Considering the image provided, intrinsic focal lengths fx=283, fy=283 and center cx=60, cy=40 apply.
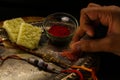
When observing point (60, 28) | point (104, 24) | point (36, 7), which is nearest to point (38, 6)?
point (36, 7)

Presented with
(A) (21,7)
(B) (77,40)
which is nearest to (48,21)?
(B) (77,40)

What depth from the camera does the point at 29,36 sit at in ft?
4.60

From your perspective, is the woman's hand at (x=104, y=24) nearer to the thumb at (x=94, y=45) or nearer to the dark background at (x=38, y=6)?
the thumb at (x=94, y=45)

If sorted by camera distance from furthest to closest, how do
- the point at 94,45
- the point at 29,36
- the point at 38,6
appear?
the point at 38,6, the point at 29,36, the point at 94,45

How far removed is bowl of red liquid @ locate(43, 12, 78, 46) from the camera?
55.7 inches

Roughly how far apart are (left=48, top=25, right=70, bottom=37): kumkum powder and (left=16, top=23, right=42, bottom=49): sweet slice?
0.06 meters

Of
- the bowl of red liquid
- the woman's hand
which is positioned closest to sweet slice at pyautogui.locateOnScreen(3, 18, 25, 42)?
the bowl of red liquid

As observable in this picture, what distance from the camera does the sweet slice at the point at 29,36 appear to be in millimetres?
1382

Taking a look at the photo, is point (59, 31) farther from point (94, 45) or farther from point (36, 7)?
point (36, 7)

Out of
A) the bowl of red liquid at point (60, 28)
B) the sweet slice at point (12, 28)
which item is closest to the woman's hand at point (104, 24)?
the bowl of red liquid at point (60, 28)

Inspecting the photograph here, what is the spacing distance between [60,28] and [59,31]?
0.03 metres

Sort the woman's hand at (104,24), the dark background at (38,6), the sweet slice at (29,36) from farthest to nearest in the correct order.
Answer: the dark background at (38,6), the sweet slice at (29,36), the woman's hand at (104,24)

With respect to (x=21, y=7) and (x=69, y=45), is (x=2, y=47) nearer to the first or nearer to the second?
(x=69, y=45)

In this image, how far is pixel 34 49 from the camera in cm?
141
